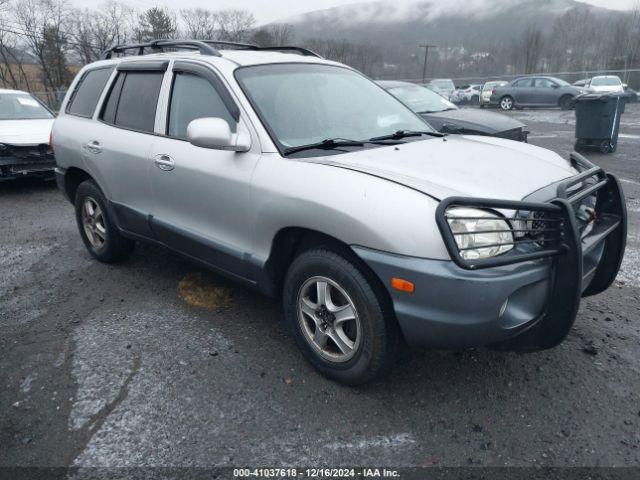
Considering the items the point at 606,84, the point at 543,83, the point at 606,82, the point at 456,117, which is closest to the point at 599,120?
the point at 456,117

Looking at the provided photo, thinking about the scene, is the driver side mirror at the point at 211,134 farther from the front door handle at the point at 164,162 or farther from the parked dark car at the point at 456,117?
the parked dark car at the point at 456,117

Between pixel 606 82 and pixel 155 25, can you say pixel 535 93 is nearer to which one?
pixel 606 82

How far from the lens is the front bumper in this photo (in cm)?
228

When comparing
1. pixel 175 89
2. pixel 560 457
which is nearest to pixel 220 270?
pixel 175 89

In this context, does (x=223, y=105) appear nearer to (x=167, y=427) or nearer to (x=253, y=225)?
(x=253, y=225)

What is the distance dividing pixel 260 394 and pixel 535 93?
23.8 metres

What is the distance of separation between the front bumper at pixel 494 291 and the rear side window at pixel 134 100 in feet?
7.46

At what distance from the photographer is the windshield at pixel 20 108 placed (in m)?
8.95

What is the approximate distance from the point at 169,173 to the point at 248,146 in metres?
0.81

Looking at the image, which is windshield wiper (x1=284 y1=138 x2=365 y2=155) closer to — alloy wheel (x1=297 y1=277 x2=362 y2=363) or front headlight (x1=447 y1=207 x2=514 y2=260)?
alloy wheel (x1=297 y1=277 x2=362 y2=363)

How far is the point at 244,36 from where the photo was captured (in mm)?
54844

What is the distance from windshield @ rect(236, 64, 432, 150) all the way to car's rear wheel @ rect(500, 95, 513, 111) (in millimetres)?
22166

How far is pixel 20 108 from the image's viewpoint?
9.18 meters

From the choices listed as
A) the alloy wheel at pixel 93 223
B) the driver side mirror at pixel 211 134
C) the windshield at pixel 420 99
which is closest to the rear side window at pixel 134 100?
the alloy wheel at pixel 93 223
